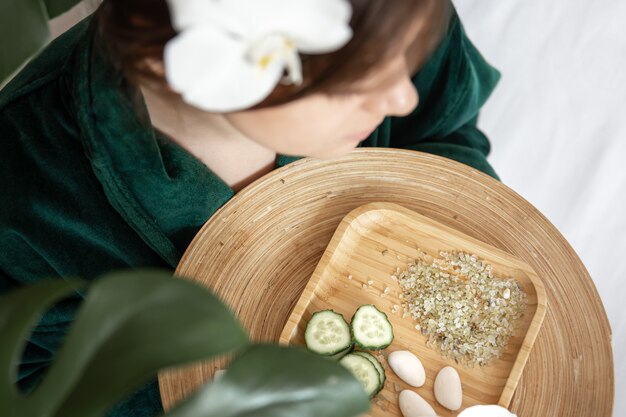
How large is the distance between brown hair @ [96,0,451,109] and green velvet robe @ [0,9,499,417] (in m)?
0.14

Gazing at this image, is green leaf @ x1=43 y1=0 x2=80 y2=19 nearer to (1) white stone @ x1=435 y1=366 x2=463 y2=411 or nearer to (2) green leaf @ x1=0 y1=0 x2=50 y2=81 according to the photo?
(2) green leaf @ x1=0 y1=0 x2=50 y2=81

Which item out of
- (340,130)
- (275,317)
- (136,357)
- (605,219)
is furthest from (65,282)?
(605,219)

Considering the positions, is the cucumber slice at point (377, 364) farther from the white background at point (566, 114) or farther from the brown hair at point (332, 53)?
the white background at point (566, 114)

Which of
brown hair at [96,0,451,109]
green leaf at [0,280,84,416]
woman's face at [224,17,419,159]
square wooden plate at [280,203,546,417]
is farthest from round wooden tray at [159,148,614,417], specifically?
green leaf at [0,280,84,416]

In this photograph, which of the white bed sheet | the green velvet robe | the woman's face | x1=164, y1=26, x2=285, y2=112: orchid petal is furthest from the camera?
the white bed sheet

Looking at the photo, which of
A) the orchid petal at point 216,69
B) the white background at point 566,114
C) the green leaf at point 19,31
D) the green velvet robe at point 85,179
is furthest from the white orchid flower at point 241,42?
the white background at point 566,114

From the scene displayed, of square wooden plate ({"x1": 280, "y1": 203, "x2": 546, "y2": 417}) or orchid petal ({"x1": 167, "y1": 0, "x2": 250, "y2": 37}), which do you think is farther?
square wooden plate ({"x1": 280, "y1": 203, "x2": 546, "y2": 417})

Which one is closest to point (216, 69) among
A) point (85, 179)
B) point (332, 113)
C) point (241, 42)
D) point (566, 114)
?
point (241, 42)

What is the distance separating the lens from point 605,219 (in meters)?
1.25

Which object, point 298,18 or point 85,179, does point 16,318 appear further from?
point 85,179

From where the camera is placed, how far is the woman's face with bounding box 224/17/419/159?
0.53m

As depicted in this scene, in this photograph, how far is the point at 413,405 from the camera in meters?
0.72

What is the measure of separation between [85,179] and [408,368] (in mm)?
438

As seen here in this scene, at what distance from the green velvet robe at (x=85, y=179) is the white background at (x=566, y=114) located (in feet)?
1.82
